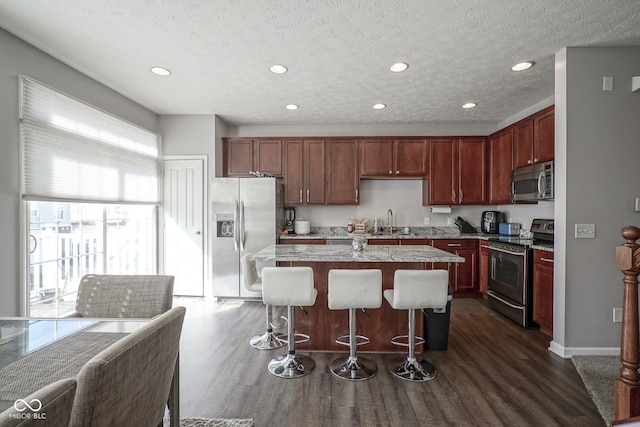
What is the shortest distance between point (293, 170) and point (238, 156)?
2.90 feet

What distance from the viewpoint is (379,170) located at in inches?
186

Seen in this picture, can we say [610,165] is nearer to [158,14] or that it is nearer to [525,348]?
[525,348]

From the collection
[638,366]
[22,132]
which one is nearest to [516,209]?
[638,366]

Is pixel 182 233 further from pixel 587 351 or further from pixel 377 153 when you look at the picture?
pixel 587 351

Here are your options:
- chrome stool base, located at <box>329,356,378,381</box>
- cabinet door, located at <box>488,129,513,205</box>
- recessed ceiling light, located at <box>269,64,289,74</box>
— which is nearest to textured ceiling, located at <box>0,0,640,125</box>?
recessed ceiling light, located at <box>269,64,289,74</box>

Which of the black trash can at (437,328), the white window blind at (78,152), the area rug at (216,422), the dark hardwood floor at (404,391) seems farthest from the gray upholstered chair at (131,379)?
the white window blind at (78,152)

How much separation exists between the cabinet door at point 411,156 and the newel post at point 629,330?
3184mm

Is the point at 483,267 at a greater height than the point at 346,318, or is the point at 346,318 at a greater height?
the point at 483,267

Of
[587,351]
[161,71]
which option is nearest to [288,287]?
[161,71]

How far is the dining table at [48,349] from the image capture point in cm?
96

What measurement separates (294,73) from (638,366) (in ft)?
10.7

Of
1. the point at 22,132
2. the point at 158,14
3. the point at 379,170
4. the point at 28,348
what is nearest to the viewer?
the point at 28,348

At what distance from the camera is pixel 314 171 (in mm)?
4719

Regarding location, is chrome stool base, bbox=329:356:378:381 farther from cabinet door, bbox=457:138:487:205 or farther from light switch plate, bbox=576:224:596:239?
cabinet door, bbox=457:138:487:205
